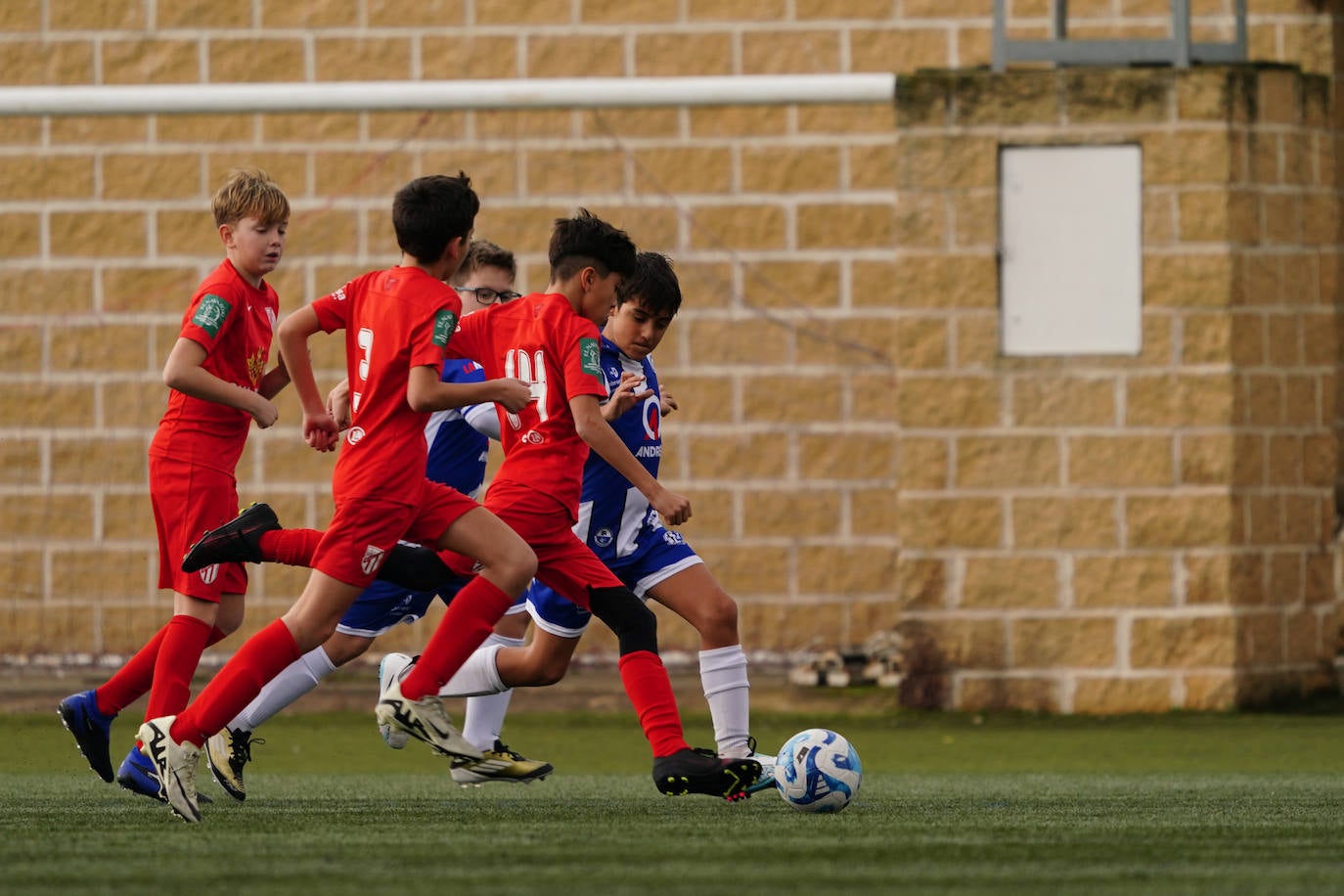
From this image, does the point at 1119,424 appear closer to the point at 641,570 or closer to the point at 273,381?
the point at 641,570

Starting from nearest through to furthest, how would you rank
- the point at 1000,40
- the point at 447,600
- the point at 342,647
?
the point at 342,647 < the point at 447,600 < the point at 1000,40

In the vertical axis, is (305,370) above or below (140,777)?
above

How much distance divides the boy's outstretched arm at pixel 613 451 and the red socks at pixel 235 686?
884 millimetres

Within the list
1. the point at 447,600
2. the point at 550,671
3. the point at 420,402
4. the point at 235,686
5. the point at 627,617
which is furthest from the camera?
the point at 447,600

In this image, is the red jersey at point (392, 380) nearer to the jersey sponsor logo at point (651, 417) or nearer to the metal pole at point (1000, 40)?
the jersey sponsor logo at point (651, 417)

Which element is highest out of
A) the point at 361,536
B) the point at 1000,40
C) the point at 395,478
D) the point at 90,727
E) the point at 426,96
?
the point at 1000,40

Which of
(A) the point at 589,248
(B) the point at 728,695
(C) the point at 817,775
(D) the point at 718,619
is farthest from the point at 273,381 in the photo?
(C) the point at 817,775

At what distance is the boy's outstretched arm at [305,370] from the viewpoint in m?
5.12

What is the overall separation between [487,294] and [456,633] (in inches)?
61.1

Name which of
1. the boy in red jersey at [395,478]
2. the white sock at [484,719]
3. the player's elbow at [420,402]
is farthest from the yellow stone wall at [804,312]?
the player's elbow at [420,402]

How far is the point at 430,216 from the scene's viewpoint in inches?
197

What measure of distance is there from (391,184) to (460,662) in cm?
426

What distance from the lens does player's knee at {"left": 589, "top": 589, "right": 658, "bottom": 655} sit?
5.14 m

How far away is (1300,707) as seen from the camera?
8172mm
